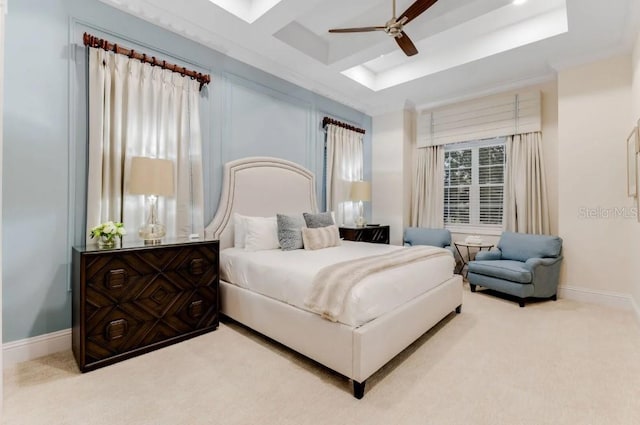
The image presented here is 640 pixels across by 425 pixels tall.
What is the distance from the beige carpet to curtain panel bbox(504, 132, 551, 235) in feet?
6.32

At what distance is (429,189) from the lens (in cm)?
566

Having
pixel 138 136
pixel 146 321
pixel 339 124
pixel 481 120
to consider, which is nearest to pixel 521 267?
pixel 481 120

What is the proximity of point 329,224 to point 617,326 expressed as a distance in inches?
123

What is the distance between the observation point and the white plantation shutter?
4.61 meters

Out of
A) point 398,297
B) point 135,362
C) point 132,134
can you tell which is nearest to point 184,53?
point 132,134

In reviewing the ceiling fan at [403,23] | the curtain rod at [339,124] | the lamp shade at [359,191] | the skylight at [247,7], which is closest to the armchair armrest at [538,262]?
the lamp shade at [359,191]

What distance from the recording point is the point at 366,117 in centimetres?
607

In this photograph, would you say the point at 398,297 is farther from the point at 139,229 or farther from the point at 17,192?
the point at 17,192

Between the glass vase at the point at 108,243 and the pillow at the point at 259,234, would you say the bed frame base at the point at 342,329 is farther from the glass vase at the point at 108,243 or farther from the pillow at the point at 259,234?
the glass vase at the point at 108,243

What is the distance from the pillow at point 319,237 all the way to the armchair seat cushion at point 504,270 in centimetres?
199

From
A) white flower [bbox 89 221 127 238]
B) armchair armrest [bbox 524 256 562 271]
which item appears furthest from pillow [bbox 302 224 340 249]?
armchair armrest [bbox 524 256 562 271]

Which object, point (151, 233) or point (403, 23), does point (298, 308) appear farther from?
point (403, 23)

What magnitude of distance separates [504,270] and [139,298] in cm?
395

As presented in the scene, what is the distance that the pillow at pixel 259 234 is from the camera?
342cm
